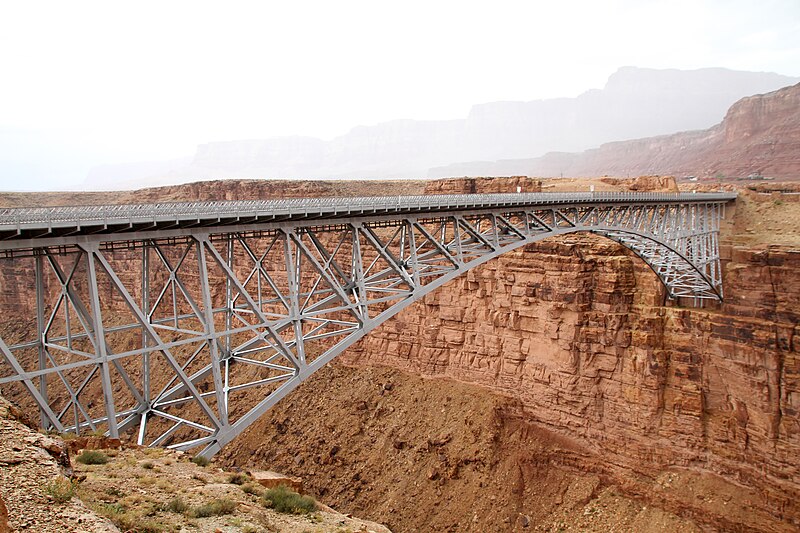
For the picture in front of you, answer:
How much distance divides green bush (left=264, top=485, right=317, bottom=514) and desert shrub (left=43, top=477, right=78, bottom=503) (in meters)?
3.41

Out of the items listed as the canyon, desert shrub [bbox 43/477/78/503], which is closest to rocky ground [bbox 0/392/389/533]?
desert shrub [bbox 43/477/78/503]

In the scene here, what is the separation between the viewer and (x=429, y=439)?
24469 millimetres

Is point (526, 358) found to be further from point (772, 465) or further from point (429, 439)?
point (772, 465)

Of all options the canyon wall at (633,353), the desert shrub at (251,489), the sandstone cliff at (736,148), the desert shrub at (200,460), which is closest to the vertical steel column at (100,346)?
the desert shrub at (200,460)

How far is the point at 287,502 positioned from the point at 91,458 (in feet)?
10.0

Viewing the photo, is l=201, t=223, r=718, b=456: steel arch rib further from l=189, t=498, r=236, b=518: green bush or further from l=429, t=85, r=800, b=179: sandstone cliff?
l=429, t=85, r=800, b=179: sandstone cliff

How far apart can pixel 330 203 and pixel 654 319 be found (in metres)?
16.9

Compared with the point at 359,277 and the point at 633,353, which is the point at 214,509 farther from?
the point at 633,353

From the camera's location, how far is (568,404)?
80.9ft

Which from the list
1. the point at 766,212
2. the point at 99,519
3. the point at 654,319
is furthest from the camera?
the point at 766,212

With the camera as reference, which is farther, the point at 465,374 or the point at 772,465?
the point at 465,374

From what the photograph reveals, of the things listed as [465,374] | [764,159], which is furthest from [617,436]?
[764,159]

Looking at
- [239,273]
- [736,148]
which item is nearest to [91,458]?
[239,273]

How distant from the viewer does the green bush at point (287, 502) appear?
326 inches
